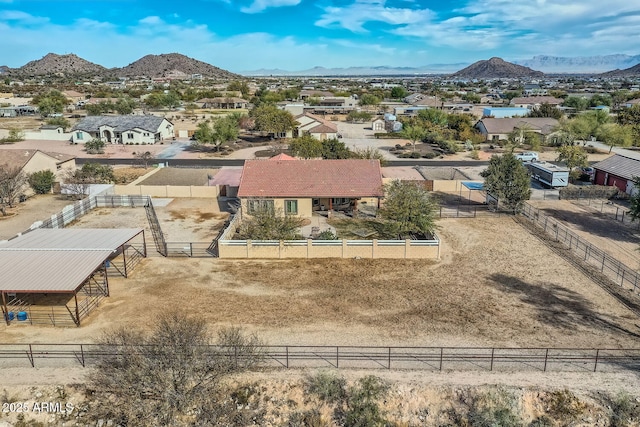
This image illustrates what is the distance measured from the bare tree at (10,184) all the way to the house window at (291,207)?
22.8 meters

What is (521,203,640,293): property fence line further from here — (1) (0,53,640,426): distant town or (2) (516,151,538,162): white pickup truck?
(2) (516,151,538,162): white pickup truck

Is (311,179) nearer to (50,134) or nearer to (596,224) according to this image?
(596,224)

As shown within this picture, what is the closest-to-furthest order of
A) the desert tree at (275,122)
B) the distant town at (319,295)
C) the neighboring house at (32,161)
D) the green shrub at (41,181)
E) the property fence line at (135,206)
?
the distant town at (319,295)
the property fence line at (135,206)
the neighboring house at (32,161)
the green shrub at (41,181)
the desert tree at (275,122)

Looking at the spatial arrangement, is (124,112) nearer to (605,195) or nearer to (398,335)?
(605,195)

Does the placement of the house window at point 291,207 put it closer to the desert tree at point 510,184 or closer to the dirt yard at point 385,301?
the dirt yard at point 385,301

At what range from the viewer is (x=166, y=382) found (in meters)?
16.9

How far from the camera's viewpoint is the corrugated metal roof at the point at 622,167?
46.7 metres

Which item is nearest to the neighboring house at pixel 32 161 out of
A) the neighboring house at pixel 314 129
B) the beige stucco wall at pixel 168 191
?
the beige stucco wall at pixel 168 191

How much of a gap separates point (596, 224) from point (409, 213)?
16223mm

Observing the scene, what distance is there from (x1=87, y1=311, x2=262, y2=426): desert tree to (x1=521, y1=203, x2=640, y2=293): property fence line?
21.4m

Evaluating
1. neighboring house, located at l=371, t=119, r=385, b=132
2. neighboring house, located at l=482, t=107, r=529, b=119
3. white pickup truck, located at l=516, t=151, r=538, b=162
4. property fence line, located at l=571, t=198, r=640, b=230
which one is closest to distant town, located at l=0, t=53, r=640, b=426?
property fence line, located at l=571, t=198, r=640, b=230

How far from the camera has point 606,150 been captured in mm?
73812

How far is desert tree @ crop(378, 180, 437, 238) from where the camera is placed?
32969 millimetres

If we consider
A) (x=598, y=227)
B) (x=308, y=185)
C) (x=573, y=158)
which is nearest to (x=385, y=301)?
(x=308, y=185)
